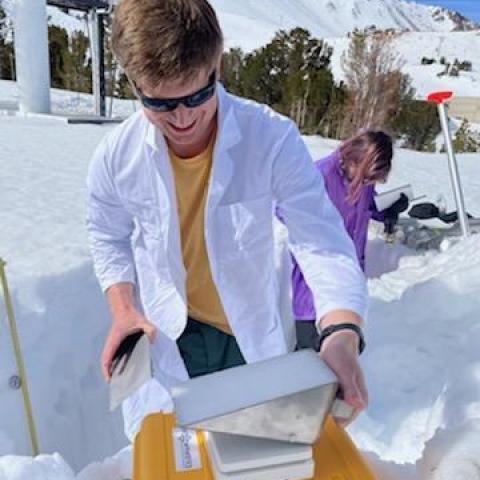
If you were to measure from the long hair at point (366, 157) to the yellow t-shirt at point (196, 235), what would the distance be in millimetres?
1213

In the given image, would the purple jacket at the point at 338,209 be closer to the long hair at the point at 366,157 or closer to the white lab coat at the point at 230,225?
the long hair at the point at 366,157

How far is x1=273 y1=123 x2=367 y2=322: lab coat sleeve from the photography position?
43.6 inches

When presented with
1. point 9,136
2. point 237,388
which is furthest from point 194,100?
point 9,136

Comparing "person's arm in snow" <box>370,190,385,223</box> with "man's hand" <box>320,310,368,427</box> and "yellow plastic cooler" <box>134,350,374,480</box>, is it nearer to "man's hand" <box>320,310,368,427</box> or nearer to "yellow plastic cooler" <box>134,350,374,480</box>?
"man's hand" <box>320,310,368,427</box>

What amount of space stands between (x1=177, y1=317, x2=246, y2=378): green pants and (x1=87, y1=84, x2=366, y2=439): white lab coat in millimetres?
52

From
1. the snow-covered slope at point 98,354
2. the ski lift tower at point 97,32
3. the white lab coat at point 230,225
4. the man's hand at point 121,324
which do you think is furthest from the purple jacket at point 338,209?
the ski lift tower at point 97,32

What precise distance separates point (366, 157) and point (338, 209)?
0.24 m

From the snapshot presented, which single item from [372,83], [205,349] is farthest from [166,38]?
[372,83]

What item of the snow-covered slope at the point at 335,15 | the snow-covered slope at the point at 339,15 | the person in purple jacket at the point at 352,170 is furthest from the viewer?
the snow-covered slope at the point at 339,15

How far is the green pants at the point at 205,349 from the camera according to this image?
62.6 inches

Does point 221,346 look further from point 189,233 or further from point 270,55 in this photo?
point 270,55

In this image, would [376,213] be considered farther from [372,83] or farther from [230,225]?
[372,83]

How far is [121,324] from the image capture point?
122cm

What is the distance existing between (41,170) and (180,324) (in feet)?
12.8
